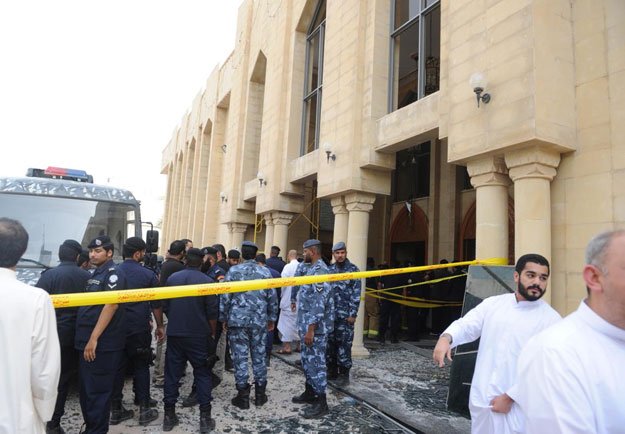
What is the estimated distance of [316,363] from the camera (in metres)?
4.77

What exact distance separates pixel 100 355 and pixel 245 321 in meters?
1.63

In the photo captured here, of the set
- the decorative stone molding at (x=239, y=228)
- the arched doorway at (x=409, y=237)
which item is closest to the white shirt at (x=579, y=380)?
the arched doorway at (x=409, y=237)

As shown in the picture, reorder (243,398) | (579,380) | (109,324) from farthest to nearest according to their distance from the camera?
(243,398) < (109,324) < (579,380)

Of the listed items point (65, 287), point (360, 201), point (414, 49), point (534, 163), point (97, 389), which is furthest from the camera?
point (414, 49)

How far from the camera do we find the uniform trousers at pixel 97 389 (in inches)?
134

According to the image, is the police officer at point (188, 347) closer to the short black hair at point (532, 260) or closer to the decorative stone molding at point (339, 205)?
the short black hair at point (532, 260)

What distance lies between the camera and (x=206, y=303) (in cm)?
445

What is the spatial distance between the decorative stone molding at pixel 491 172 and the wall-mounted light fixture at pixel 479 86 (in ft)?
2.61

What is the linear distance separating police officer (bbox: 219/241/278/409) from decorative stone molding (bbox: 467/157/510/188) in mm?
3224

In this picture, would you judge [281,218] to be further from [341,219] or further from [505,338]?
[505,338]

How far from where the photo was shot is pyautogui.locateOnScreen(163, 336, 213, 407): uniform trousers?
417cm

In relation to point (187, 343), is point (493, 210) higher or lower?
higher

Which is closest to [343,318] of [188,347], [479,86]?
[188,347]

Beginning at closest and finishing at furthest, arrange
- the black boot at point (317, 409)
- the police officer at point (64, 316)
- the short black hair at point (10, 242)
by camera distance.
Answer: the short black hair at point (10, 242)
the police officer at point (64, 316)
the black boot at point (317, 409)
